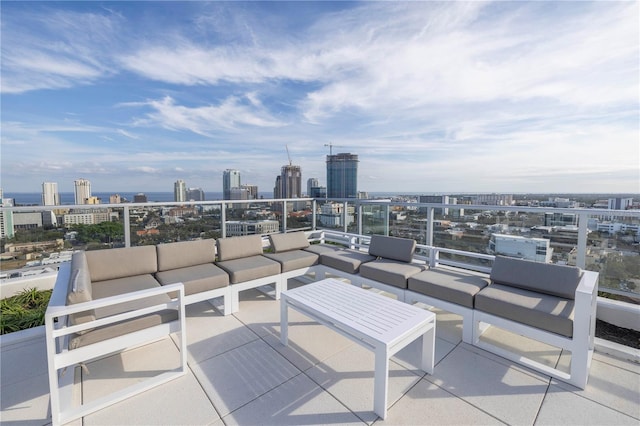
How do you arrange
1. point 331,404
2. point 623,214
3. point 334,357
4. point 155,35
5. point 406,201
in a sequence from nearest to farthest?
point 331,404, point 334,357, point 623,214, point 406,201, point 155,35

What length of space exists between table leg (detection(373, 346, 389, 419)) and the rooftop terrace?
6 centimetres

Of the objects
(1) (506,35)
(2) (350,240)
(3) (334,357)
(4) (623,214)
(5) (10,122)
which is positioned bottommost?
(3) (334,357)

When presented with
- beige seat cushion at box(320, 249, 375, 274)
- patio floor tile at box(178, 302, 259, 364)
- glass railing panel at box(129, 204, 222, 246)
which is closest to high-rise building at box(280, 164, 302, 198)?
glass railing panel at box(129, 204, 222, 246)

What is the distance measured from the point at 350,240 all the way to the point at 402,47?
3.42m

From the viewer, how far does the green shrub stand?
2.55 meters

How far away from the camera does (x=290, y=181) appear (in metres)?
6.62

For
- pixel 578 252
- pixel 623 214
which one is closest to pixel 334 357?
pixel 578 252

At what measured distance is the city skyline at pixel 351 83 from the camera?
12.8ft

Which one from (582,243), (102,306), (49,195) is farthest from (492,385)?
(49,195)

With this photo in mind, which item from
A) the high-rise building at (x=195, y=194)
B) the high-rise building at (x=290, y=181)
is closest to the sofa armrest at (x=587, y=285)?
the high-rise building at (x=195, y=194)

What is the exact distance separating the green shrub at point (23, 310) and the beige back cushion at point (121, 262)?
613 mm

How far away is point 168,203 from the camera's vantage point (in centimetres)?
412

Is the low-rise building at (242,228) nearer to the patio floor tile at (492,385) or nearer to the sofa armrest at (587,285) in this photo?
the patio floor tile at (492,385)

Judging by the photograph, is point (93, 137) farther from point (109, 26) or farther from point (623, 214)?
point (623, 214)
